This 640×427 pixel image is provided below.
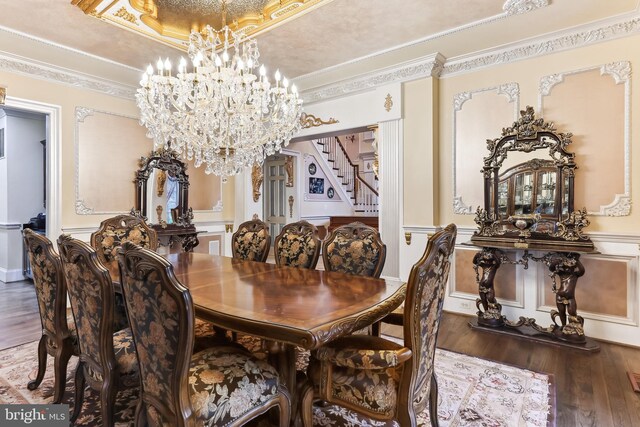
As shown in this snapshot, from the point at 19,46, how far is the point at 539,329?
5580mm

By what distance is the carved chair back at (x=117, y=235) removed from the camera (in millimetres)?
2957

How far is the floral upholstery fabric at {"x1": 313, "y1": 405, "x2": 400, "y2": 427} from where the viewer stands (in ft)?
6.22

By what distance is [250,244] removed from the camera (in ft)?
10.6

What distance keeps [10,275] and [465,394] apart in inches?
248

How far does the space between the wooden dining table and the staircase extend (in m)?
6.56

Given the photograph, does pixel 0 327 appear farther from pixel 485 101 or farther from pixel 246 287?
pixel 485 101

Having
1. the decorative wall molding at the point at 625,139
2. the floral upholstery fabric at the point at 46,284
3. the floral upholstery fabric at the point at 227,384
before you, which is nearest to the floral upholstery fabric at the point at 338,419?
the floral upholstery fabric at the point at 227,384

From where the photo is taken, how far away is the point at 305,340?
1.29m

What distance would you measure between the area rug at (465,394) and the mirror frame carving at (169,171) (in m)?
2.31

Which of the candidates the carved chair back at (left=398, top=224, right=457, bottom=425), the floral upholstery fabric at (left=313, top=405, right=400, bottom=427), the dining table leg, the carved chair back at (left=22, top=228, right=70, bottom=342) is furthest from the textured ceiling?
the floral upholstery fabric at (left=313, top=405, right=400, bottom=427)

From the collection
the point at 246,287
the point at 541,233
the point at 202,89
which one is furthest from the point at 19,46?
the point at 541,233

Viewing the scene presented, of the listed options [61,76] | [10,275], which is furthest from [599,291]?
[10,275]

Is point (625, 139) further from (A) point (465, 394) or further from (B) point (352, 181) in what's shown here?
(B) point (352, 181)

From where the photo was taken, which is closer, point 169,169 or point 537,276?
point 537,276
